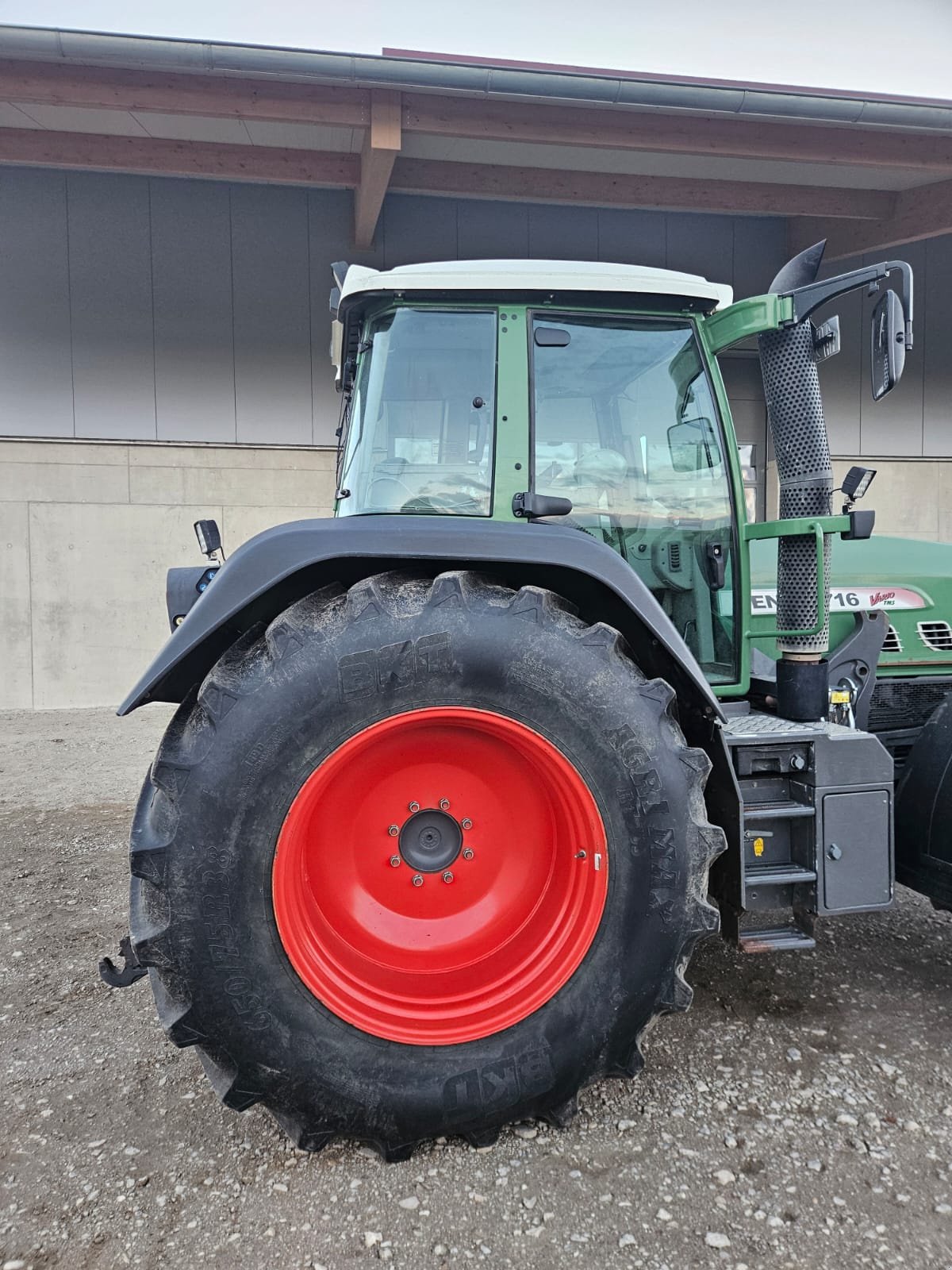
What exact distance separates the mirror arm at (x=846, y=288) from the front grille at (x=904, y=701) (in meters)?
1.37

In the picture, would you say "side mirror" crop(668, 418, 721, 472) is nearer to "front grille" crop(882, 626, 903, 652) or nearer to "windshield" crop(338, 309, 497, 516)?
"windshield" crop(338, 309, 497, 516)

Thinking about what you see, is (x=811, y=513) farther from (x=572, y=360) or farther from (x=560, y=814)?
(x=560, y=814)

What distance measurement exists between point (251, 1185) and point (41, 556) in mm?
7241

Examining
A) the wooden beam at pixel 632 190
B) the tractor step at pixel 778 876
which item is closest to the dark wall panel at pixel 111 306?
the wooden beam at pixel 632 190

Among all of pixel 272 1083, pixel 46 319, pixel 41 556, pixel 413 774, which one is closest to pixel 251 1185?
pixel 272 1083

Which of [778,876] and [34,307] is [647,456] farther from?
[34,307]

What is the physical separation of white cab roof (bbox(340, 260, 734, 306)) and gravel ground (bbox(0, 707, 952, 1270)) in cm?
210

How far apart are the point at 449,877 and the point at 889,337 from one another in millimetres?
1759

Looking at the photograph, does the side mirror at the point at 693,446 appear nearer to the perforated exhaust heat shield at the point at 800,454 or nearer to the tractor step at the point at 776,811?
the perforated exhaust heat shield at the point at 800,454

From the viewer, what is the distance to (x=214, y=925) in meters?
1.65

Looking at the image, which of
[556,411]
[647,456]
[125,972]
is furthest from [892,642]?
Result: [125,972]

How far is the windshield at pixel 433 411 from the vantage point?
2.18m

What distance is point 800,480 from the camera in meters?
2.37

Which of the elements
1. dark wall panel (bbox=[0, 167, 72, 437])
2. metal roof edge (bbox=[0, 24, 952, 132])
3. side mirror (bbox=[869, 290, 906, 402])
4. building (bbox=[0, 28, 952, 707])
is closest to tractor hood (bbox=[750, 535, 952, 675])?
side mirror (bbox=[869, 290, 906, 402])
